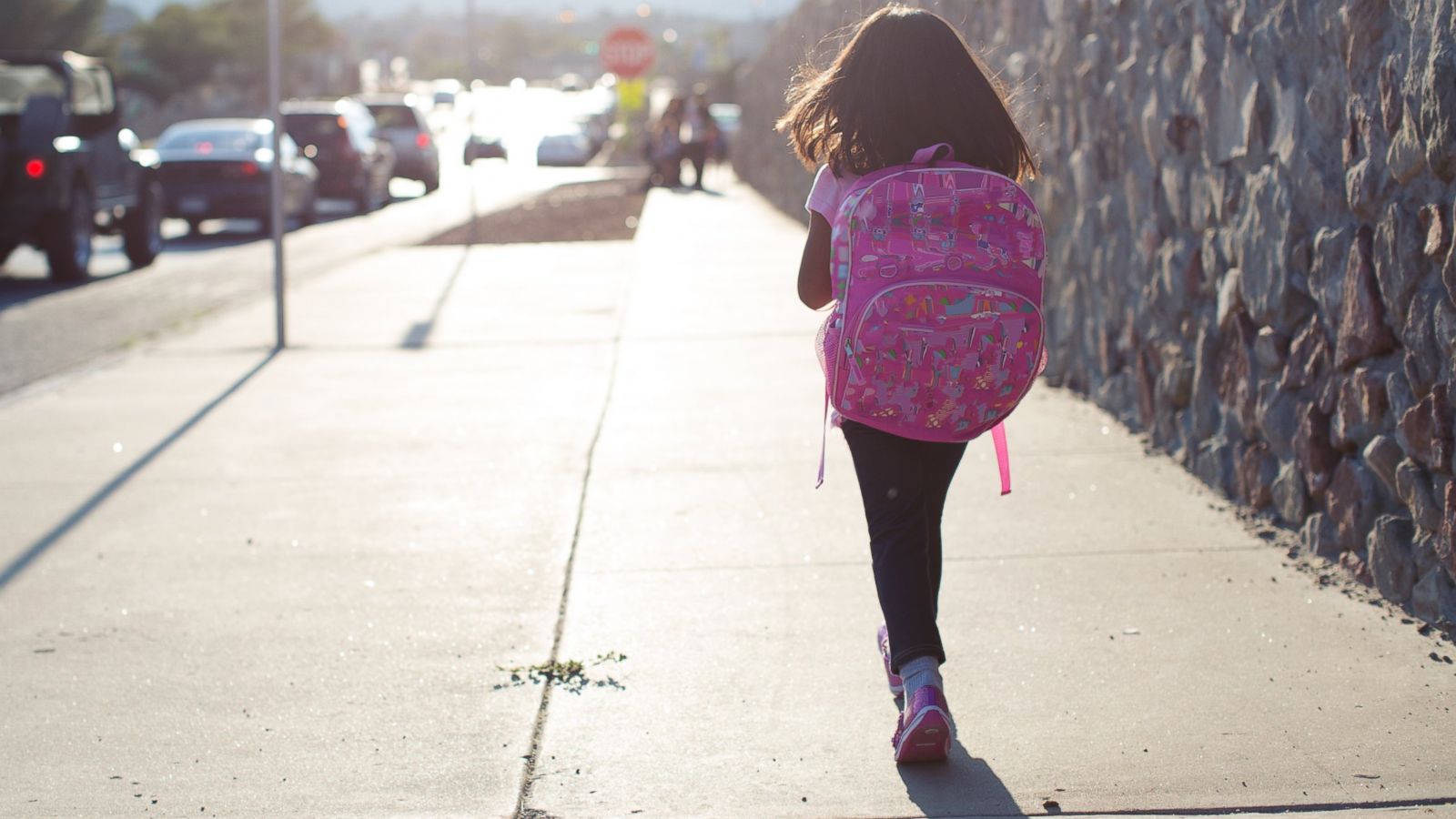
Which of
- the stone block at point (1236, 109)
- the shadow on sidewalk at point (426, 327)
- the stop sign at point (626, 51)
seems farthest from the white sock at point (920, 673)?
the stop sign at point (626, 51)

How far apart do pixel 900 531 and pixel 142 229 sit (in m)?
14.8

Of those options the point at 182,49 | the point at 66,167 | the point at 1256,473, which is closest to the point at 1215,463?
the point at 1256,473

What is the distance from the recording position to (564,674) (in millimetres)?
4418

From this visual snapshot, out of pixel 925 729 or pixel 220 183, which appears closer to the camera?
pixel 925 729

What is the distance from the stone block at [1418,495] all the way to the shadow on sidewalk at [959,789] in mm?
Result: 1424

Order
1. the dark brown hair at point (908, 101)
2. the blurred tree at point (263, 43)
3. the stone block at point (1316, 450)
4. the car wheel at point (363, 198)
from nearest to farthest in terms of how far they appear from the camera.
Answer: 1. the dark brown hair at point (908, 101)
2. the stone block at point (1316, 450)
3. the car wheel at point (363, 198)
4. the blurred tree at point (263, 43)

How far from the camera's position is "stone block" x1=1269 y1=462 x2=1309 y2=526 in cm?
521

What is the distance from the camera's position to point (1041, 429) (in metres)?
7.25

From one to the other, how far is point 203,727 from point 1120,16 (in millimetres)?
4641

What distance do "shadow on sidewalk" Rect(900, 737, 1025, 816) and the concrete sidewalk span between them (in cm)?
1

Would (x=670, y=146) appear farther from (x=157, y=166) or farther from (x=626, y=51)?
(x=157, y=166)

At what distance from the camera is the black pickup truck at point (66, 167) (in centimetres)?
1455

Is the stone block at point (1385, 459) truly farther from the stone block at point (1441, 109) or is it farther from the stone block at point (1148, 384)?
the stone block at point (1148, 384)

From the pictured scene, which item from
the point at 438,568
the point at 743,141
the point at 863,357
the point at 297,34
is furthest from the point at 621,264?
the point at 297,34
